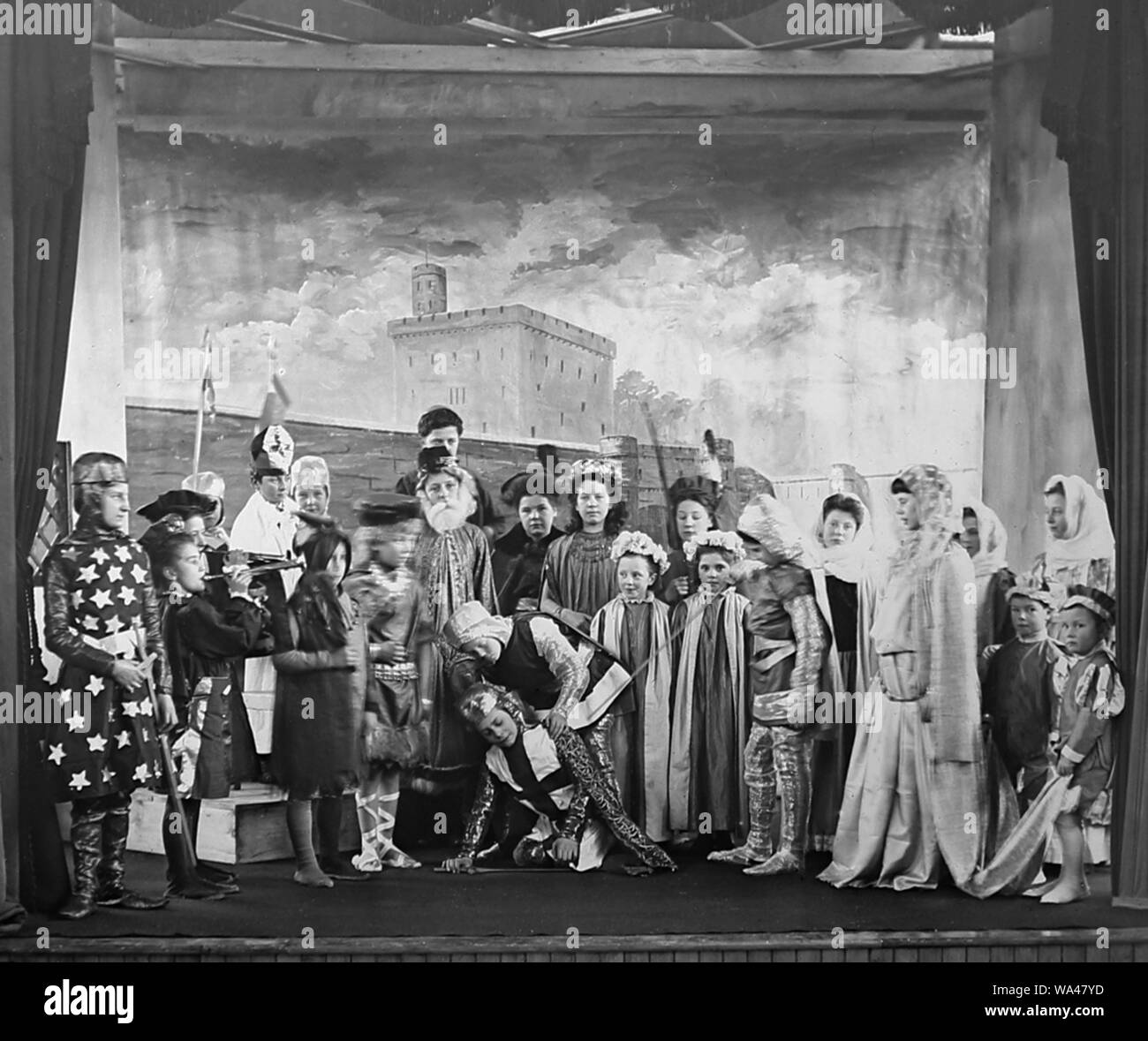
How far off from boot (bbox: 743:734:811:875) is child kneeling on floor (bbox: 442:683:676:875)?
39cm

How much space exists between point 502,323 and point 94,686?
1997 mm

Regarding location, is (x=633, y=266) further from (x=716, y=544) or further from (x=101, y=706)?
(x=101, y=706)

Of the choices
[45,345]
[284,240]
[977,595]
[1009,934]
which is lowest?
[1009,934]

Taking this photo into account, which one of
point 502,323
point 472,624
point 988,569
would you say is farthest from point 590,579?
point 988,569

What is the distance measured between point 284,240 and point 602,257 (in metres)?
1.19

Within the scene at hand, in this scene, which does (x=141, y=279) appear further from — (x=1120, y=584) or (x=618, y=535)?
(x=1120, y=584)

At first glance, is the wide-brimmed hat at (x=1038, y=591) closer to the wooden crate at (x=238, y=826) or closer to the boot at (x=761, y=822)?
the boot at (x=761, y=822)

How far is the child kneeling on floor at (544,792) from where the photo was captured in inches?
221

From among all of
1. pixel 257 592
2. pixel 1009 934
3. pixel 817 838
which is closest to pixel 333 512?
pixel 257 592

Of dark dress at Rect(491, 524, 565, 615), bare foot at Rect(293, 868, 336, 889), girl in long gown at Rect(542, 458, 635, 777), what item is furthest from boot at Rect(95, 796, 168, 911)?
girl in long gown at Rect(542, 458, 635, 777)

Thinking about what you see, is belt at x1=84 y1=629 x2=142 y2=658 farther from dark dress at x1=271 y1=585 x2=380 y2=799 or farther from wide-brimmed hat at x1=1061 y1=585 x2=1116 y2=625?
wide-brimmed hat at x1=1061 y1=585 x2=1116 y2=625

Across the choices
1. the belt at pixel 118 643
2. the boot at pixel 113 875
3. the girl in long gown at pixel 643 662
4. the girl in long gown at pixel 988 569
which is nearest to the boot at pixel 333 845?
the boot at pixel 113 875

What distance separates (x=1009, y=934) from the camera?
18.0ft

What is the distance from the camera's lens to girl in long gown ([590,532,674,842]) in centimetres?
568
